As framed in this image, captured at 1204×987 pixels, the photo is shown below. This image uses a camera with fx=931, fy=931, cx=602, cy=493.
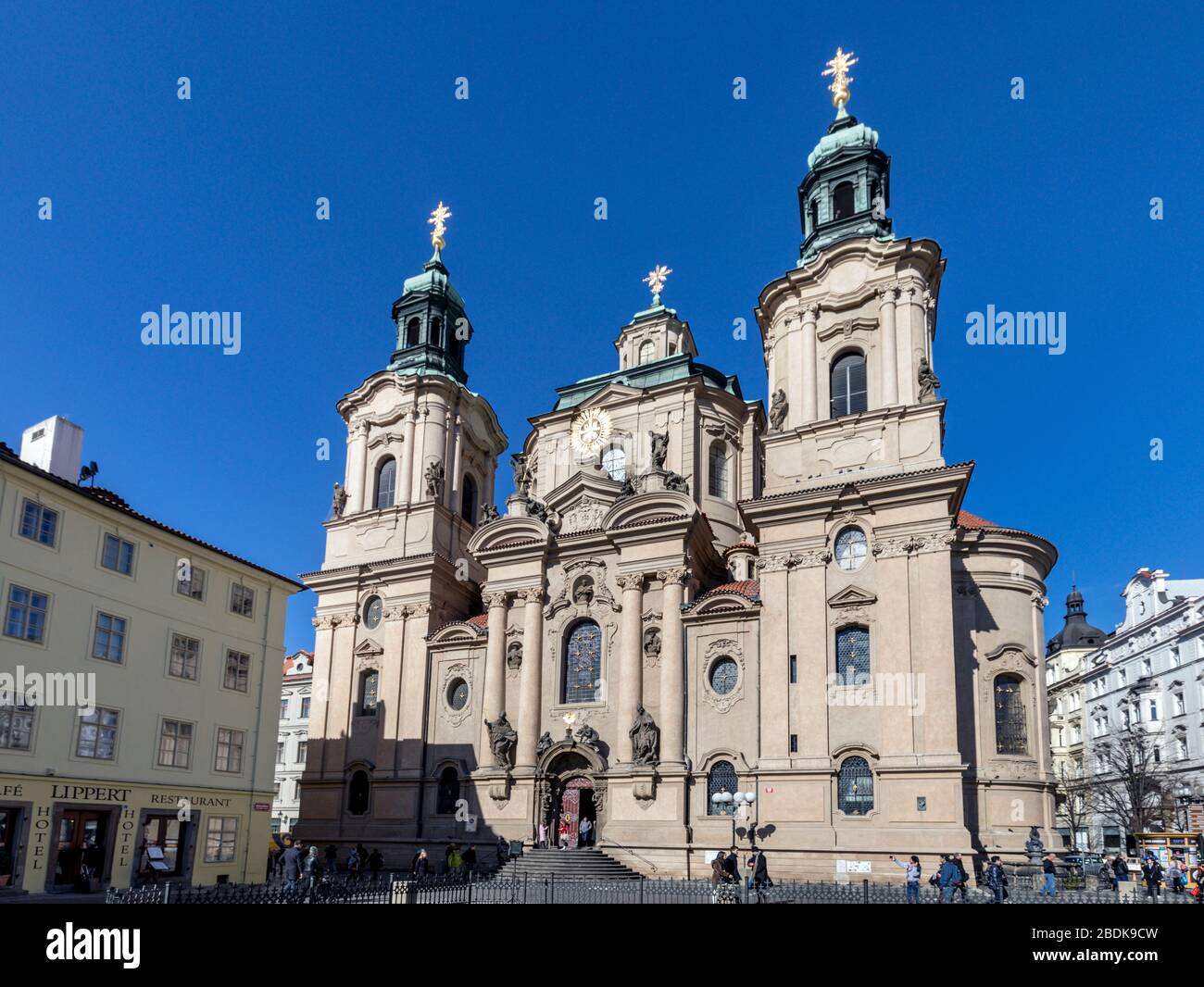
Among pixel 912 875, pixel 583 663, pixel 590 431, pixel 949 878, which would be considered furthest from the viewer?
pixel 590 431

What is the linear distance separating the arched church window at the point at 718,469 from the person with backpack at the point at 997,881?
2220cm

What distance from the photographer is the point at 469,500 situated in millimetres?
52875

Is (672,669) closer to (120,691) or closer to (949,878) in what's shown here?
(949,878)

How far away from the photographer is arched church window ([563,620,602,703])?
4119cm

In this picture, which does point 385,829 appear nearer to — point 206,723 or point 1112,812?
point 206,723

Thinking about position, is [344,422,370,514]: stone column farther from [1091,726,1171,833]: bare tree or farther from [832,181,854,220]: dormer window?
[1091,726,1171,833]: bare tree

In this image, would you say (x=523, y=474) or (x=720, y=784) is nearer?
(x=720, y=784)

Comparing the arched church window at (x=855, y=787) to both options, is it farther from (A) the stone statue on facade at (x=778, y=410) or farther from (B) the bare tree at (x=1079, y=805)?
(B) the bare tree at (x=1079, y=805)

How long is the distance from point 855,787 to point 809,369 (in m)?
17.2

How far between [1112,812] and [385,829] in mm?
50825

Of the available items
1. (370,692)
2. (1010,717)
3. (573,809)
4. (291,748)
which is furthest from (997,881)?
(291,748)

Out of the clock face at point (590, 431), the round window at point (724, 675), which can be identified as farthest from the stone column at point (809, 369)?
the clock face at point (590, 431)
